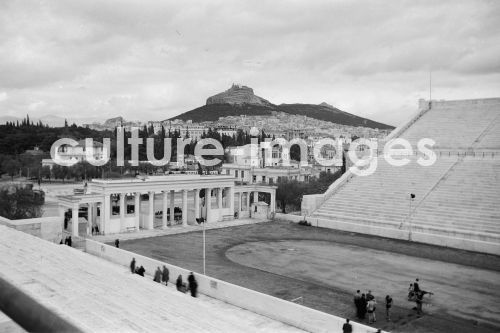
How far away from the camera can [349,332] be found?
1270 centimetres

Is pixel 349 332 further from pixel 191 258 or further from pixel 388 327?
pixel 191 258

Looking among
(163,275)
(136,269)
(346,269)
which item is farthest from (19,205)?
(346,269)

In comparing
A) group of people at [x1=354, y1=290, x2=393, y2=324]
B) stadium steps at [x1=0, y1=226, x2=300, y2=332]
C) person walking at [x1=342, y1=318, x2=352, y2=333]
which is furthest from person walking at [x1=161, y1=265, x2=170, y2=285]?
person walking at [x1=342, y1=318, x2=352, y2=333]

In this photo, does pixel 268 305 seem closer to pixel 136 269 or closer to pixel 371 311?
pixel 371 311

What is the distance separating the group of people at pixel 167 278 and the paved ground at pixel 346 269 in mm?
2345

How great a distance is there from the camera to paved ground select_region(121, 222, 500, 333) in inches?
645

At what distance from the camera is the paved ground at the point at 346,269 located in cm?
1639

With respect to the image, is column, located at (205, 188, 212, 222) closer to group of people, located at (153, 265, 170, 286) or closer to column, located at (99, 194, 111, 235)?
column, located at (99, 194, 111, 235)

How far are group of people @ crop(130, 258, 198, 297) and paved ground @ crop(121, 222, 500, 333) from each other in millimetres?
2345

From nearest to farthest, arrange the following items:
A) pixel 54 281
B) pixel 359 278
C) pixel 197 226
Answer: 1. pixel 54 281
2. pixel 359 278
3. pixel 197 226

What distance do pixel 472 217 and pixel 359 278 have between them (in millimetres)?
12469

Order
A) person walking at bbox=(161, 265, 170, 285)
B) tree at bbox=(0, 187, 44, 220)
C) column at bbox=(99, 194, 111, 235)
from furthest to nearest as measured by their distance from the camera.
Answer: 1. tree at bbox=(0, 187, 44, 220)
2. column at bbox=(99, 194, 111, 235)
3. person walking at bbox=(161, 265, 170, 285)

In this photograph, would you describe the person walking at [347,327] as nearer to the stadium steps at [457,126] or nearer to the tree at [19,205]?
the tree at [19,205]

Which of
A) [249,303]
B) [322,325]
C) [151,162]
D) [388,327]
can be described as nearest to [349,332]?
[322,325]
